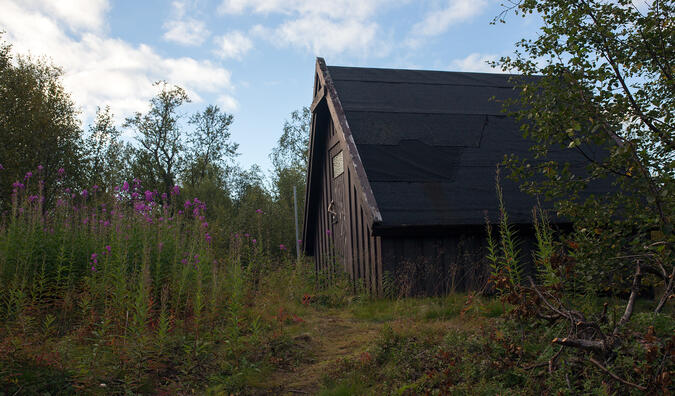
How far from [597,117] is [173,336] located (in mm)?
4862

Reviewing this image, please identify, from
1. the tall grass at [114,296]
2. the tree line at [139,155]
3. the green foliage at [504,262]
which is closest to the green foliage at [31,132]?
the tree line at [139,155]

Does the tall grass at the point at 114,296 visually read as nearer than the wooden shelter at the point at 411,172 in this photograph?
Yes

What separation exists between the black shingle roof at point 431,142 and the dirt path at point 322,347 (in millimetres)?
2279

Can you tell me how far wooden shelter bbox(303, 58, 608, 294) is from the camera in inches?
347

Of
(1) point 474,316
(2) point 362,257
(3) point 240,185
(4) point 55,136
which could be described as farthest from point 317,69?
(3) point 240,185

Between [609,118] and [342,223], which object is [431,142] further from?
[609,118]

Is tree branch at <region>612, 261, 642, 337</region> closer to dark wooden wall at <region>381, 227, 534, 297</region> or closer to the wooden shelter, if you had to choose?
the wooden shelter

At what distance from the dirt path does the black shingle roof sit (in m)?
2.28

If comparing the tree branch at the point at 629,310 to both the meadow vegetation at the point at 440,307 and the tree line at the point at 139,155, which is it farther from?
the tree line at the point at 139,155

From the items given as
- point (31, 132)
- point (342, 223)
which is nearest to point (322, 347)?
point (342, 223)

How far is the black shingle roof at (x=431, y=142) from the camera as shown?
892 cm

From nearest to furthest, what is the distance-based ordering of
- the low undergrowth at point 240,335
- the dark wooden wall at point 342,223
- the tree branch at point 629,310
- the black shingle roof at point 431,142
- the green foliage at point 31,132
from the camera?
the tree branch at point 629,310, the low undergrowth at point 240,335, the black shingle roof at point 431,142, the dark wooden wall at point 342,223, the green foliage at point 31,132

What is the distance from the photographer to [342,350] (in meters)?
5.54

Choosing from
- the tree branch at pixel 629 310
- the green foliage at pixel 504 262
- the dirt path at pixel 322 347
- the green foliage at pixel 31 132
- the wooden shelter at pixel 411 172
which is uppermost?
the green foliage at pixel 31 132
